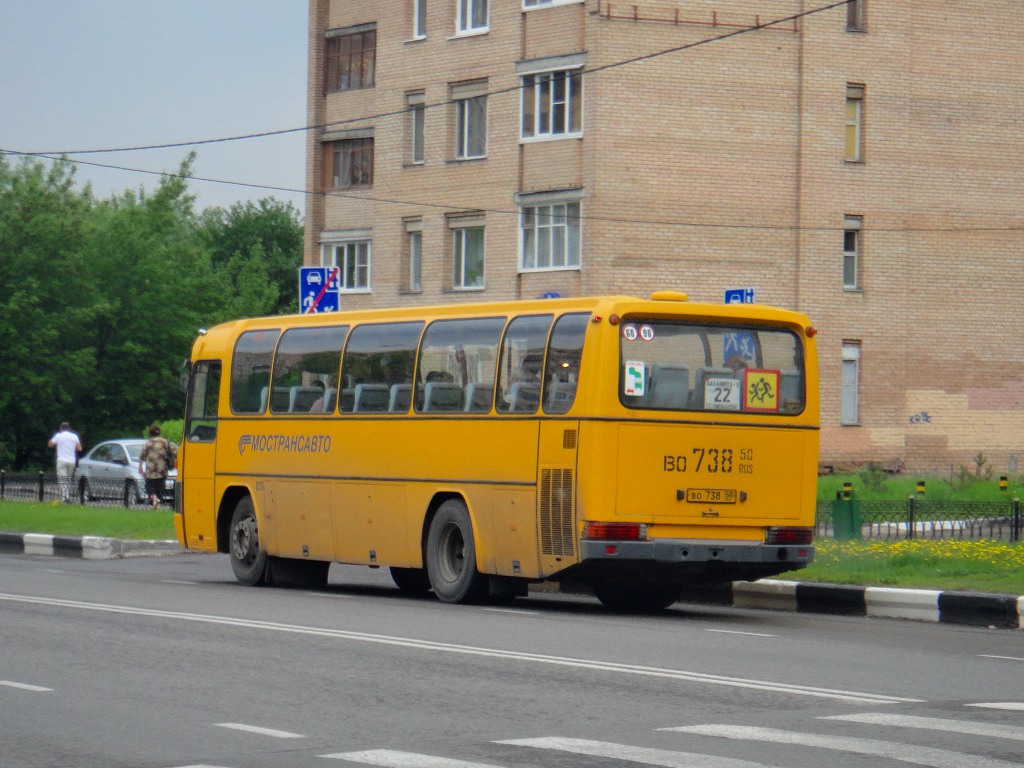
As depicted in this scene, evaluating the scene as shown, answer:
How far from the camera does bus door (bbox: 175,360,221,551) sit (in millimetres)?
20828

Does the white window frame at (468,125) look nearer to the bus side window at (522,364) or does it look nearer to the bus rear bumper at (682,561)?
the bus side window at (522,364)

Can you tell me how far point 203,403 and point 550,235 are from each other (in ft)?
68.9

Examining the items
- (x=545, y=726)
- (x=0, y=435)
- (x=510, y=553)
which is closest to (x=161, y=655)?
(x=545, y=726)

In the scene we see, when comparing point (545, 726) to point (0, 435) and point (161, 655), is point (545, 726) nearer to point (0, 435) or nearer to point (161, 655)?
point (161, 655)

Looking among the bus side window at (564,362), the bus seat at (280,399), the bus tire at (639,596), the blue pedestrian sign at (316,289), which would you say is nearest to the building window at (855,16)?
the blue pedestrian sign at (316,289)

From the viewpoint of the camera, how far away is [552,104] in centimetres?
4125

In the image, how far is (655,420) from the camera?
15891mm

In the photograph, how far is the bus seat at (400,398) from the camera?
17.9 metres

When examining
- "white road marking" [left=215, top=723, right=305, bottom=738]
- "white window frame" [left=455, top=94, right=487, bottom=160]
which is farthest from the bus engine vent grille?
"white window frame" [left=455, top=94, right=487, bottom=160]

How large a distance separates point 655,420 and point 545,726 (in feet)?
24.2

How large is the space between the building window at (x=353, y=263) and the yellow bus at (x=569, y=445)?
28.1 metres

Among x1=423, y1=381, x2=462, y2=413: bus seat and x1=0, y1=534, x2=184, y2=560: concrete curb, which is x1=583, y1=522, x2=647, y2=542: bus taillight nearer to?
x1=423, y1=381, x2=462, y2=413: bus seat

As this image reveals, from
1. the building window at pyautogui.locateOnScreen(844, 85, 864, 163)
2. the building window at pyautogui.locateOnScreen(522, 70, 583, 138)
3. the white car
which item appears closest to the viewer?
the white car

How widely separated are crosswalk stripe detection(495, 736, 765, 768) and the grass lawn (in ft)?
62.0
